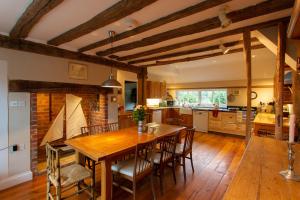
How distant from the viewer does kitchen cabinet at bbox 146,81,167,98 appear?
636 cm

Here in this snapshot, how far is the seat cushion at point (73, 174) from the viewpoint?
1.93m

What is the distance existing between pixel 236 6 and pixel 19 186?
155 inches

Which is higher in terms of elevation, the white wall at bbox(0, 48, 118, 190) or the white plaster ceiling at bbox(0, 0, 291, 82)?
the white plaster ceiling at bbox(0, 0, 291, 82)

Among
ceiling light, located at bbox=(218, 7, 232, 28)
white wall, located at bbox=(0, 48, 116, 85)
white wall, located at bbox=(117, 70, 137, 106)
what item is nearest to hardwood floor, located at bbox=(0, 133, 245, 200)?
white wall, located at bbox=(0, 48, 116, 85)

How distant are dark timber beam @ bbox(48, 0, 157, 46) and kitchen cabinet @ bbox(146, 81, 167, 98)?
3.96m

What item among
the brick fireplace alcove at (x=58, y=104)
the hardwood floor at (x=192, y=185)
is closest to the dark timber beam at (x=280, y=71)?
the hardwood floor at (x=192, y=185)

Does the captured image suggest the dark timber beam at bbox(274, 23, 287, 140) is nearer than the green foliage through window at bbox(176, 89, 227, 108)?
Yes

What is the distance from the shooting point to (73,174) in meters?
2.05

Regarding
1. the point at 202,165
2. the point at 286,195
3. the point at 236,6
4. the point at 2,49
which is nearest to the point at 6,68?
the point at 2,49

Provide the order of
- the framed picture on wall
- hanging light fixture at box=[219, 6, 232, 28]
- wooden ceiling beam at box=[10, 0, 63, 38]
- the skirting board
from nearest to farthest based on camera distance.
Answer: wooden ceiling beam at box=[10, 0, 63, 38] → hanging light fixture at box=[219, 6, 232, 28] → the skirting board → the framed picture on wall

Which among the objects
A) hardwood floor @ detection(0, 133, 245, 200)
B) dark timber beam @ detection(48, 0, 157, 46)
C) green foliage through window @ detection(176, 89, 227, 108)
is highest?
dark timber beam @ detection(48, 0, 157, 46)

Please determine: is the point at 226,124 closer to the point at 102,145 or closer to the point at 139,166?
the point at 139,166

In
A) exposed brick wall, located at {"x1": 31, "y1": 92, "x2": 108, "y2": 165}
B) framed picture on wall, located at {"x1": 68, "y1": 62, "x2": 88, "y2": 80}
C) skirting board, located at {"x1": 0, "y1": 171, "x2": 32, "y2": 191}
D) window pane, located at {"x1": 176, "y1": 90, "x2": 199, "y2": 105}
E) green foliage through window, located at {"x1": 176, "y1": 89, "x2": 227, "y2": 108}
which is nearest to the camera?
skirting board, located at {"x1": 0, "y1": 171, "x2": 32, "y2": 191}

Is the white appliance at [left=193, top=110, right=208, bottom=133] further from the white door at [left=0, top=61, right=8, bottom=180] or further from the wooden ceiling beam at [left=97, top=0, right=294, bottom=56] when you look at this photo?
the white door at [left=0, top=61, right=8, bottom=180]
